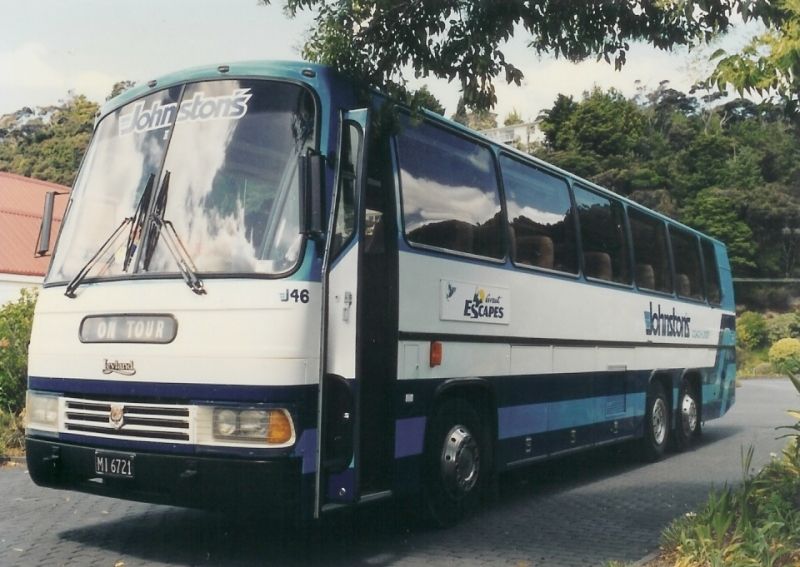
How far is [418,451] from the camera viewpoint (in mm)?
7695

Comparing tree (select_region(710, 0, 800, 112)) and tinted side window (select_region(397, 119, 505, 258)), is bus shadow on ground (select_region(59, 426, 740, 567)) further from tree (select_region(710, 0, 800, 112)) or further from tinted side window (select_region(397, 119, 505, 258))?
tree (select_region(710, 0, 800, 112))

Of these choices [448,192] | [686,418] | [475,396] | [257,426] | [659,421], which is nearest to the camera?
[257,426]

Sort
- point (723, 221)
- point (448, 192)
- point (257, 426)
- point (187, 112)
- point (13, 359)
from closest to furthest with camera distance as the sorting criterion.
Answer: point (257, 426) → point (187, 112) → point (448, 192) → point (13, 359) → point (723, 221)

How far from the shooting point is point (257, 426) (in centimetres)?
633

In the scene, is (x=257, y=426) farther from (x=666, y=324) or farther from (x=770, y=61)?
(x=666, y=324)

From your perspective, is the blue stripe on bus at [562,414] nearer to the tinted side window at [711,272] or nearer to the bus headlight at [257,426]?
the bus headlight at [257,426]

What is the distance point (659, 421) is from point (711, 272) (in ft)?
11.6

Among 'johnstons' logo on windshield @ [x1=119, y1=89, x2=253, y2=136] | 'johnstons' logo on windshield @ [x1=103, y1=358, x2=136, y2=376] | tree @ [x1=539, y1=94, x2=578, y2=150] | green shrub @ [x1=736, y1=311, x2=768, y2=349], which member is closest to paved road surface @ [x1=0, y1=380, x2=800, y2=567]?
'johnstons' logo on windshield @ [x1=103, y1=358, x2=136, y2=376]

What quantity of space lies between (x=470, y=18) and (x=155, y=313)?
9.48 feet

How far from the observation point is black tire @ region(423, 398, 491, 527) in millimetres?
7957

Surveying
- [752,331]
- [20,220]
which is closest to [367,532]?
[20,220]

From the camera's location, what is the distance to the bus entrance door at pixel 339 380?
6.56 meters

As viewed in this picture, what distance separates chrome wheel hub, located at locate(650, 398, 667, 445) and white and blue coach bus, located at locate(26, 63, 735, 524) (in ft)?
15.7

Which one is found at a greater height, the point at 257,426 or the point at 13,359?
the point at 13,359
